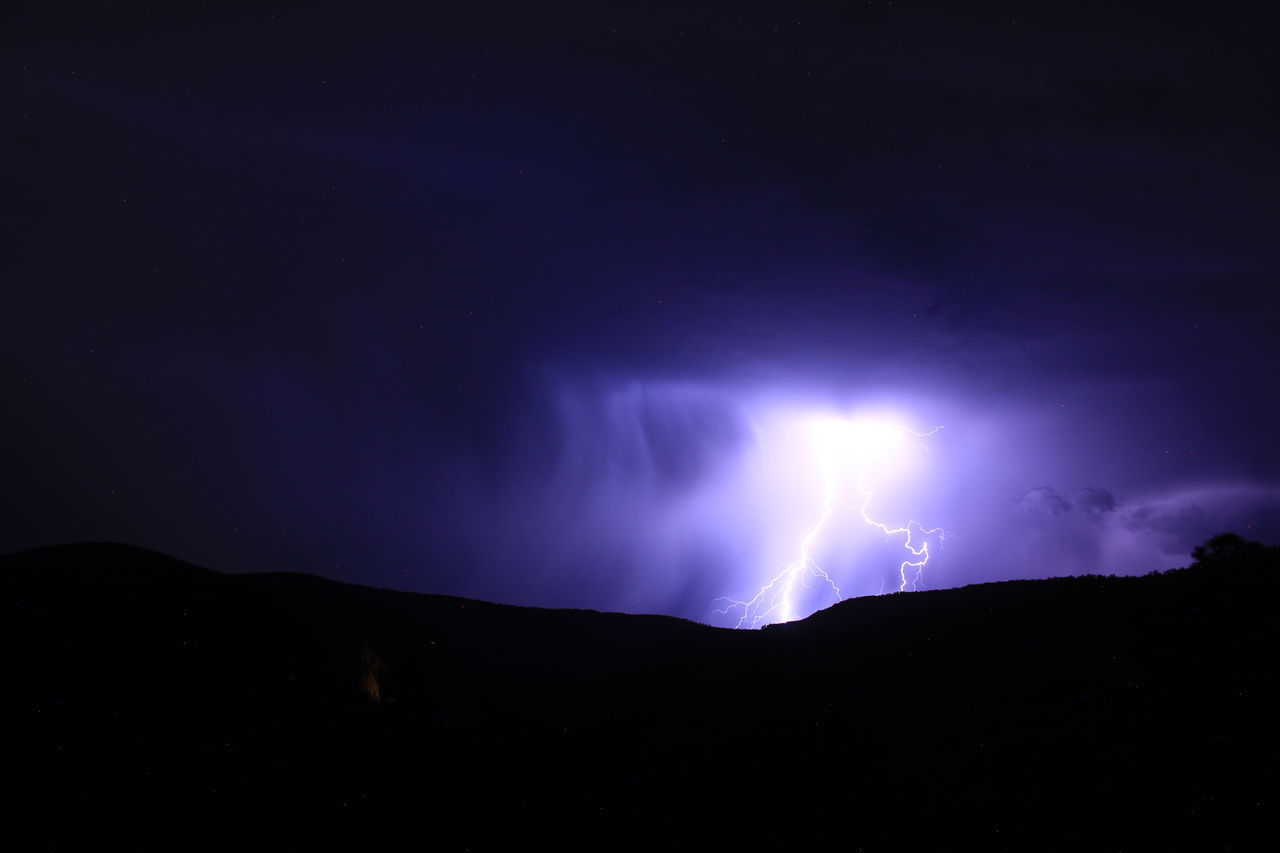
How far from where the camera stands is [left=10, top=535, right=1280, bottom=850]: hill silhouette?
1408 cm

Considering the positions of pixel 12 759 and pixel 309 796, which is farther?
pixel 309 796

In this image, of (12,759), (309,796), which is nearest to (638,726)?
(309,796)

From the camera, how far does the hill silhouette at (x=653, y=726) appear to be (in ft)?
46.2

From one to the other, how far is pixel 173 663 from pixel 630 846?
46.0 feet

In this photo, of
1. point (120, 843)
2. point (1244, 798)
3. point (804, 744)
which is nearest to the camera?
point (1244, 798)

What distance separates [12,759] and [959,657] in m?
24.3

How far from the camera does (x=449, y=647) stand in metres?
25.4

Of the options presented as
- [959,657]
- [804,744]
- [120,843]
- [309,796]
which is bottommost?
[120,843]

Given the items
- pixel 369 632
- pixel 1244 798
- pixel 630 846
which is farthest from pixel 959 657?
pixel 369 632

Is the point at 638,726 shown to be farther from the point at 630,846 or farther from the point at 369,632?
the point at 369,632

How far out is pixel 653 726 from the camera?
19766 mm

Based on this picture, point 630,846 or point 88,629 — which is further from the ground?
point 88,629

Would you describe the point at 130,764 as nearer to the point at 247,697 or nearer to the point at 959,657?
the point at 247,697

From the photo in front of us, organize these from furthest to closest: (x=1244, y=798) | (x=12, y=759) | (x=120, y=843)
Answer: (x=12, y=759)
(x=120, y=843)
(x=1244, y=798)
